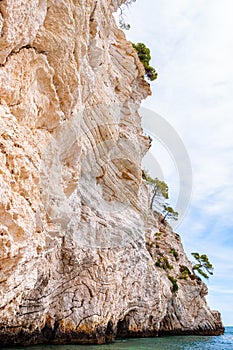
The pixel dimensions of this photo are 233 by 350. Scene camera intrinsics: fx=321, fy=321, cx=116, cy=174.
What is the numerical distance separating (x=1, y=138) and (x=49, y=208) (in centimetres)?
341

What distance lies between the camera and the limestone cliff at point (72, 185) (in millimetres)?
6938

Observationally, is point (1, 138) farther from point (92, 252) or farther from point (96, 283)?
point (96, 283)

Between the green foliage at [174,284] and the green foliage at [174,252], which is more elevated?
the green foliage at [174,252]

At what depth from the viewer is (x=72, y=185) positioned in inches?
441

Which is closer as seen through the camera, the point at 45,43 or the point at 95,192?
the point at 45,43

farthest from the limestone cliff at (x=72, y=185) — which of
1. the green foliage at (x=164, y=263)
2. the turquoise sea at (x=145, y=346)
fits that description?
the turquoise sea at (x=145, y=346)

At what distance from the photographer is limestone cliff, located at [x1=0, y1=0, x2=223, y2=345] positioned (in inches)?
273

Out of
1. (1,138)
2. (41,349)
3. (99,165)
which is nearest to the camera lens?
(1,138)

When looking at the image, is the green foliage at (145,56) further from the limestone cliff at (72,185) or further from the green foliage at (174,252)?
the green foliage at (174,252)

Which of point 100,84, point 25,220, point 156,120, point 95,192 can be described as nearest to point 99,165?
point 95,192

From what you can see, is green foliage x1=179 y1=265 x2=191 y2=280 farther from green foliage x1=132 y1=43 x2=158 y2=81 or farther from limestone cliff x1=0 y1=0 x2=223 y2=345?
green foliage x1=132 y1=43 x2=158 y2=81

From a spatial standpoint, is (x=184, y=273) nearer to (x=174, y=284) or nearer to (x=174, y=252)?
(x=174, y=252)

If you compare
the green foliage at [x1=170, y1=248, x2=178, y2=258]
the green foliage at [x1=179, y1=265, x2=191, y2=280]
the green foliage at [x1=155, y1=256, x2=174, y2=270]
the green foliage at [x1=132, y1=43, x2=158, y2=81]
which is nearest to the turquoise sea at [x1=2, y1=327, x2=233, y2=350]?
the green foliage at [x1=155, y1=256, x2=174, y2=270]

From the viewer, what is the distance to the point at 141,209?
21.9 meters
